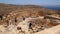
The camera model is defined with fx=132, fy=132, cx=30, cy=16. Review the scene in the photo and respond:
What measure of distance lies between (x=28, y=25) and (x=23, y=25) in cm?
36

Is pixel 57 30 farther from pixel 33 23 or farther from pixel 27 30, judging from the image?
pixel 33 23

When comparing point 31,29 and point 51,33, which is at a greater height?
point 51,33

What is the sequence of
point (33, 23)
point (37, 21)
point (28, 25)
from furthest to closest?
point (37, 21) → point (33, 23) → point (28, 25)

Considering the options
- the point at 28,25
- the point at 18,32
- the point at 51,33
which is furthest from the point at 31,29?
the point at 51,33

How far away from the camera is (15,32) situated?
28.5ft

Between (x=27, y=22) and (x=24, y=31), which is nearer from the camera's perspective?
(x=24, y=31)

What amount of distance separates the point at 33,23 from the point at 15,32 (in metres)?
1.36

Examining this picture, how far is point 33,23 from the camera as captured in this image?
9008 mm

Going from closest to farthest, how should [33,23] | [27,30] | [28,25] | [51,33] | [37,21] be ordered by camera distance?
[51,33] < [27,30] < [28,25] < [33,23] < [37,21]

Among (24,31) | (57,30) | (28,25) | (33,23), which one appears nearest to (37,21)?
(33,23)

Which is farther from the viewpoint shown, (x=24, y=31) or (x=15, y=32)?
(x=15, y=32)

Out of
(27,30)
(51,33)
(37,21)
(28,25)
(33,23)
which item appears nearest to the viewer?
(51,33)

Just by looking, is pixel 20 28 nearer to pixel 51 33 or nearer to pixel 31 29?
pixel 31 29

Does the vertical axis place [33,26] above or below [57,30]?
below
